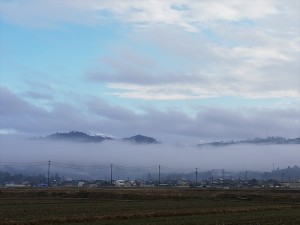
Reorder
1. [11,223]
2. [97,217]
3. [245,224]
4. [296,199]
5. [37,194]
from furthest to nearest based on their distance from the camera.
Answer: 1. [37,194]
2. [296,199]
3. [97,217]
4. [245,224]
5. [11,223]

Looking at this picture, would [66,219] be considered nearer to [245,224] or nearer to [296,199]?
[245,224]

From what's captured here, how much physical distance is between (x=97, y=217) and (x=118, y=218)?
1.73 meters

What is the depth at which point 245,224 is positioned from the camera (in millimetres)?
32719

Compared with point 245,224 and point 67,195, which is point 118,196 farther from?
point 245,224

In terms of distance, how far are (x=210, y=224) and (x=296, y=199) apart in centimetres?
5195

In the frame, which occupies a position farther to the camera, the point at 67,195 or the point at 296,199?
the point at 67,195

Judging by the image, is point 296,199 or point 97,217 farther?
point 296,199

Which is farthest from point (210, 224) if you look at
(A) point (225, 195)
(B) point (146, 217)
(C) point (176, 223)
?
(A) point (225, 195)

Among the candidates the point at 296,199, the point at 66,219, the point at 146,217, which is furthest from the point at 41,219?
the point at 296,199

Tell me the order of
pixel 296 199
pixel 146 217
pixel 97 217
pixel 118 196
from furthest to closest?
pixel 118 196 < pixel 296 199 < pixel 146 217 < pixel 97 217

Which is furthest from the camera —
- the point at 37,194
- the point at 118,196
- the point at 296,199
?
the point at 37,194

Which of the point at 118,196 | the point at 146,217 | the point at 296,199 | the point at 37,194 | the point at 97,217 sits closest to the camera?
the point at 97,217

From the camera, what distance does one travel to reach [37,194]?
91375 millimetres

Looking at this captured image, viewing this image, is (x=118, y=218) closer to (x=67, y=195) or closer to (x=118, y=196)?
(x=118, y=196)
